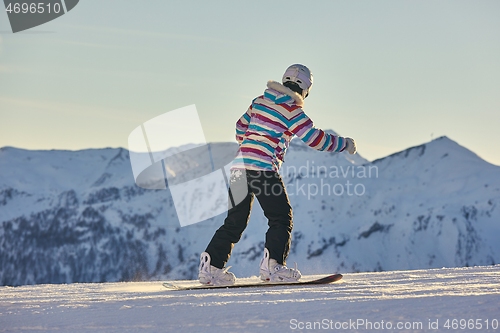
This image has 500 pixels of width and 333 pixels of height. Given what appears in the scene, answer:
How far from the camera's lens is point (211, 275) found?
6277 millimetres

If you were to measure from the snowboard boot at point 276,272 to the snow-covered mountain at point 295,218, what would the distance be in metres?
77.1

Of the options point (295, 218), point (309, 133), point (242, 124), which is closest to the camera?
point (309, 133)

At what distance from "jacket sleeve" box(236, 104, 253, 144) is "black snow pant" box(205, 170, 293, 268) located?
401 mm

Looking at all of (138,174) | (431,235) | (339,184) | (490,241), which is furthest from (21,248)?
(490,241)

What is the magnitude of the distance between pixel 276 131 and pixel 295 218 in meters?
90.8

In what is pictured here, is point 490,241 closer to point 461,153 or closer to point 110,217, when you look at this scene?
point 461,153

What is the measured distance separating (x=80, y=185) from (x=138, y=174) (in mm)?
10674

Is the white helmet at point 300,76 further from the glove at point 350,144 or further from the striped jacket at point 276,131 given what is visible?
the glove at point 350,144

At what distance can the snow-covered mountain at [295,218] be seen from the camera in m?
92.5

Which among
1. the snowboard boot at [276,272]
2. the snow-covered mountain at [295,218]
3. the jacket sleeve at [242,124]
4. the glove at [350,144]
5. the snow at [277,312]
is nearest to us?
the snow at [277,312]

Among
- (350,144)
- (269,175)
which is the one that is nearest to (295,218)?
(350,144)

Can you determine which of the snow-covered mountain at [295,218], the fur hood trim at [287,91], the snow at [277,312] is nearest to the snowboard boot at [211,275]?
the snow at [277,312]

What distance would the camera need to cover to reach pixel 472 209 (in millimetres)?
88688

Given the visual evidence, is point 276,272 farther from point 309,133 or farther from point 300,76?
point 300,76
